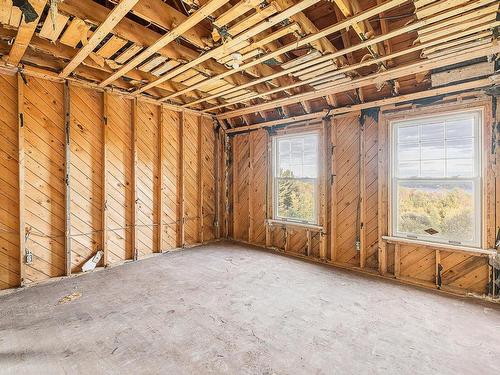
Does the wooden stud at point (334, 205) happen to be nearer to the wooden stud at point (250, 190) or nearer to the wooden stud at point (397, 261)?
the wooden stud at point (397, 261)

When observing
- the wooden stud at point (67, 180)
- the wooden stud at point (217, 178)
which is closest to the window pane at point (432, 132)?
the wooden stud at point (217, 178)

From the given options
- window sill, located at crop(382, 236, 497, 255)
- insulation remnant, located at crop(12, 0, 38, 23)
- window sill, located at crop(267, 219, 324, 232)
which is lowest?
window sill, located at crop(382, 236, 497, 255)

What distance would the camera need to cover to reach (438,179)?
3.35 metres

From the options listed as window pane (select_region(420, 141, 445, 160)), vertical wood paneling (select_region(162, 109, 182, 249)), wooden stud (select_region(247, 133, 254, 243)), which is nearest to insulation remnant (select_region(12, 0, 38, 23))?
vertical wood paneling (select_region(162, 109, 182, 249))

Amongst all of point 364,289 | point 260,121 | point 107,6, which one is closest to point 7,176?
point 107,6

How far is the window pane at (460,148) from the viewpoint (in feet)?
10.4

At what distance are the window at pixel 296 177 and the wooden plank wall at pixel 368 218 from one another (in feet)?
0.65

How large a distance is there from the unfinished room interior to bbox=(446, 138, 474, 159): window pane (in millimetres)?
15

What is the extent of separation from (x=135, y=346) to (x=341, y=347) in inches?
69.9

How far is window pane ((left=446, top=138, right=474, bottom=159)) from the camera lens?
10.4ft

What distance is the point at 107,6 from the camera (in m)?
2.48

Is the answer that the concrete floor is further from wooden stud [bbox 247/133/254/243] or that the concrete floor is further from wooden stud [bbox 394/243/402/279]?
wooden stud [bbox 247/133/254/243]

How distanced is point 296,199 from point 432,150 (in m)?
2.32

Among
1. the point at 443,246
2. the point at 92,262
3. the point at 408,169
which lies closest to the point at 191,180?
the point at 92,262
